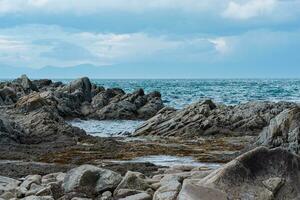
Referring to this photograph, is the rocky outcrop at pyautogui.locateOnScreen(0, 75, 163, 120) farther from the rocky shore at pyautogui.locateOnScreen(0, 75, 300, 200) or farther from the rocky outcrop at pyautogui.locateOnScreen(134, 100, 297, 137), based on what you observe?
the rocky outcrop at pyautogui.locateOnScreen(134, 100, 297, 137)

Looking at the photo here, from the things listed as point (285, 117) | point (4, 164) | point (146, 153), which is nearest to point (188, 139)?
point (146, 153)

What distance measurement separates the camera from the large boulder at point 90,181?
12430 millimetres

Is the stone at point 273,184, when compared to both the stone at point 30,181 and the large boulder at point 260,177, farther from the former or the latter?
the stone at point 30,181

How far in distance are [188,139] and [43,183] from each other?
1577 cm

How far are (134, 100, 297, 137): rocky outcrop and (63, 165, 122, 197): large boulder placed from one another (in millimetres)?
18127

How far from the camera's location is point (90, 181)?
1265cm

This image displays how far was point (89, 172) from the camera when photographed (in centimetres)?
1277

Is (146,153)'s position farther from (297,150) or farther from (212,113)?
(212,113)

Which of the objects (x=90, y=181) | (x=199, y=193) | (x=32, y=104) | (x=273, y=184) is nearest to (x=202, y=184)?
(x=199, y=193)

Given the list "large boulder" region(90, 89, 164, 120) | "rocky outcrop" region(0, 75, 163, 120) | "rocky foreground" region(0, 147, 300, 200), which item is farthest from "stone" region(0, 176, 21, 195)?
"large boulder" region(90, 89, 164, 120)

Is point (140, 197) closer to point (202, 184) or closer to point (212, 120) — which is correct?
point (202, 184)

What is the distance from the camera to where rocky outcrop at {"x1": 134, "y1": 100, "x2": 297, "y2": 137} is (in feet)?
103

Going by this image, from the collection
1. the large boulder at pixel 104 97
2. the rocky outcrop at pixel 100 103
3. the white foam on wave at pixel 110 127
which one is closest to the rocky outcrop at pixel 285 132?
the white foam on wave at pixel 110 127

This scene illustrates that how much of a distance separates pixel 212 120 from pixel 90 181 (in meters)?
20.3
